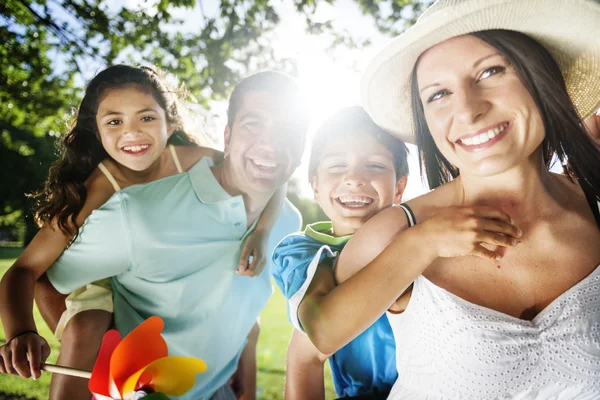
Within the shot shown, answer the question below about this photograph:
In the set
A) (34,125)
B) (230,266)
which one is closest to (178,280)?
(230,266)

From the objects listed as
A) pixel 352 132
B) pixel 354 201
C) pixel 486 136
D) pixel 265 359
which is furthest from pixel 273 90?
pixel 265 359

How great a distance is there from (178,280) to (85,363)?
28 centimetres

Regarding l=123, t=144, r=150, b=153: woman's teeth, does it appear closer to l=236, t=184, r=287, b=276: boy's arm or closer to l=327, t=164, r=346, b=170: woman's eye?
l=236, t=184, r=287, b=276: boy's arm

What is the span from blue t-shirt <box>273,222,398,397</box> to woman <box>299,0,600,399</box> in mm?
109

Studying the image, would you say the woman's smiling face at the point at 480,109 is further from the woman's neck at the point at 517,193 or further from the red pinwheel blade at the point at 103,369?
the red pinwheel blade at the point at 103,369

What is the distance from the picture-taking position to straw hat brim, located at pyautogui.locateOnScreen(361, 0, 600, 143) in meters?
0.66

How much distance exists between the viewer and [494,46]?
0.67 metres

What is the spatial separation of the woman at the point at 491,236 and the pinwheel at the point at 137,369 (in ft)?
1.07

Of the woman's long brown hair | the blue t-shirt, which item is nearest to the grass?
Answer: the blue t-shirt

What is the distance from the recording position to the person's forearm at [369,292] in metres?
0.64

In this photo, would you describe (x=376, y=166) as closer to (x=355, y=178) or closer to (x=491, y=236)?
(x=355, y=178)

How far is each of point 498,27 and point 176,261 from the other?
89cm

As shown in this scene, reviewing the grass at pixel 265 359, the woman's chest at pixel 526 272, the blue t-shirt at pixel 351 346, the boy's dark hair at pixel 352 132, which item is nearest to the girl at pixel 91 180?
the grass at pixel 265 359

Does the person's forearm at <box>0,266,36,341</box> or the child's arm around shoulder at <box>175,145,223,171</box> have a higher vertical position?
the child's arm around shoulder at <box>175,145,223,171</box>
